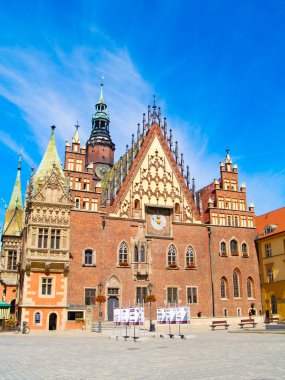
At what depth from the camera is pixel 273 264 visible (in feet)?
159

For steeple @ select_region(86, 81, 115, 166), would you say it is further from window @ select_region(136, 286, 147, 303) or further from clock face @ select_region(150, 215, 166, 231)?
window @ select_region(136, 286, 147, 303)

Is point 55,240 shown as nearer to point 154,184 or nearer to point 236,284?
point 154,184

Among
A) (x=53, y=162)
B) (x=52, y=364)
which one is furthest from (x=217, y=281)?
(x=52, y=364)

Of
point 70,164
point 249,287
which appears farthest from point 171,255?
point 70,164

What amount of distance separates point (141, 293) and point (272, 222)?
19671 millimetres

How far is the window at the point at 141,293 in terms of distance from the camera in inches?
1752

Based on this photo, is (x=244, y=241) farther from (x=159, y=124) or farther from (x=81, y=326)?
(x=81, y=326)

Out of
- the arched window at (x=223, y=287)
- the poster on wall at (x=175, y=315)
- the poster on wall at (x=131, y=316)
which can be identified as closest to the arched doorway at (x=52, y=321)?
the poster on wall at (x=131, y=316)

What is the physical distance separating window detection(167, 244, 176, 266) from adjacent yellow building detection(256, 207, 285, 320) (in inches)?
444

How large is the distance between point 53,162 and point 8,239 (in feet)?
55.9

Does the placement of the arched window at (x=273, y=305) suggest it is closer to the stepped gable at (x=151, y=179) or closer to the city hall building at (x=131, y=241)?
the city hall building at (x=131, y=241)

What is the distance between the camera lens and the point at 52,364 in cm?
1397

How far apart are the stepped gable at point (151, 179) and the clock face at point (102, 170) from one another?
18.6 metres

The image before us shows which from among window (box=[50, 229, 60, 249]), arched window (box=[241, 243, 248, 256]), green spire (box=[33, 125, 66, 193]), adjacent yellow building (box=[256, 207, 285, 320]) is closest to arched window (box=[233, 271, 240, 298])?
arched window (box=[241, 243, 248, 256])
